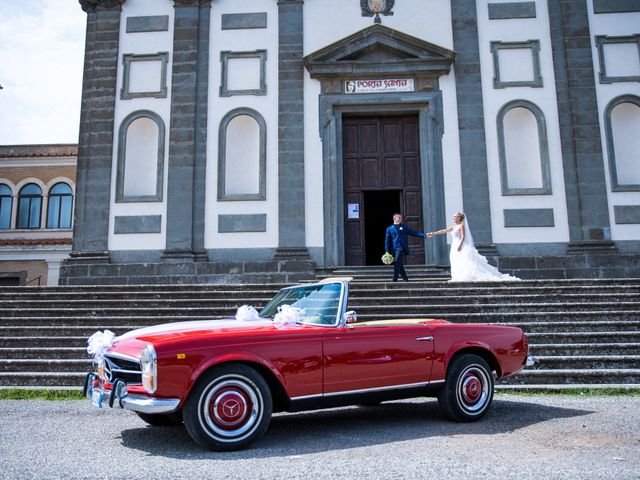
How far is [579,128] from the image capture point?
1602cm

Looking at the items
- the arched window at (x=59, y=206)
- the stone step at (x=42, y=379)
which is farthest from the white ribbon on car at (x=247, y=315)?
the arched window at (x=59, y=206)

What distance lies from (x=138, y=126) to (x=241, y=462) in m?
14.0

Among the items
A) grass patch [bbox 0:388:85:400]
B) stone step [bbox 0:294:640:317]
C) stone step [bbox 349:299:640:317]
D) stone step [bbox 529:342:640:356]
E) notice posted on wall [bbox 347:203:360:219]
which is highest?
notice posted on wall [bbox 347:203:360:219]

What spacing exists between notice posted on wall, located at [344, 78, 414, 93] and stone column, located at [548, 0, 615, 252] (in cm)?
410

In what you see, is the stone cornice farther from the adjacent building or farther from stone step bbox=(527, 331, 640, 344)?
stone step bbox=(527, 331, 640, 344)

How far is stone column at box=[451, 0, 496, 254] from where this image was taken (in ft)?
51.8

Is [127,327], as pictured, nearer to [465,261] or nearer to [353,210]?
[465,261]

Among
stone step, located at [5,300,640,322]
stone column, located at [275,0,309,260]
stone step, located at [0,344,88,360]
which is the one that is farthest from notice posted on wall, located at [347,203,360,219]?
stone step, located at [0,344,88,360]

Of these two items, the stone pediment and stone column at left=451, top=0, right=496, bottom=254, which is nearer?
stone column at left=451, top=0, right=496, bottom=254

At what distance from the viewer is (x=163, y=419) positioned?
5.68 meters

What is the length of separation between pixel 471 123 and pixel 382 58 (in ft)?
9.78

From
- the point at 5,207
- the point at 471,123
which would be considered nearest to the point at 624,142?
the point at 471,123

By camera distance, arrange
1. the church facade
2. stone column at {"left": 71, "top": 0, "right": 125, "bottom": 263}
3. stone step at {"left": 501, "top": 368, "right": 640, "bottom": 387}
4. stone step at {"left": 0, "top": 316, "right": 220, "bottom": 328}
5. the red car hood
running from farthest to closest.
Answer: stone column at {"left": 71, "top": 0, "right": 125, "bottom": 263}, the church facade, stone step at {"left": 0, "top": 316, "right": 220, "bottom": 328}, stone step at {"left": 501, "top": 368, "right": 640, "bottom": 387}, the red car hood

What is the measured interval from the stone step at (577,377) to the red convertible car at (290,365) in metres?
1.96
